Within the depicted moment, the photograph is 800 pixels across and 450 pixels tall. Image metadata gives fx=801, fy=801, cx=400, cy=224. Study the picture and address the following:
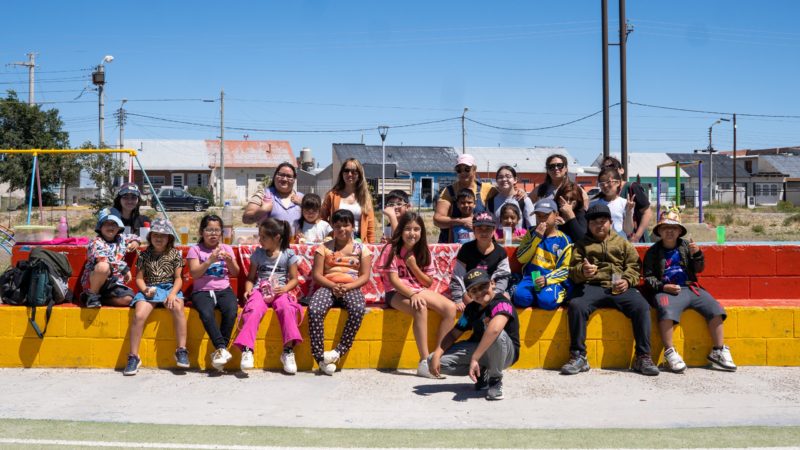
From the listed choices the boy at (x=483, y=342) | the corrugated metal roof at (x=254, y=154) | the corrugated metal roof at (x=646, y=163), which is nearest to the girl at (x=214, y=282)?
the boy at (x=483, y=342)

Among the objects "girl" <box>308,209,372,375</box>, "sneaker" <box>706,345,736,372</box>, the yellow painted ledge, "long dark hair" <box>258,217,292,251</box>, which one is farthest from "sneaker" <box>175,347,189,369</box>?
"sneaker" <box>706,345,736,372</box>

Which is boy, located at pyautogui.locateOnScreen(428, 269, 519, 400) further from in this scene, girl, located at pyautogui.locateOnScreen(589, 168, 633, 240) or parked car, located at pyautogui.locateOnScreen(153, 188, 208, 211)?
parked car, located at pyautogui.locateOnScreen(153, 188, 208, 211)

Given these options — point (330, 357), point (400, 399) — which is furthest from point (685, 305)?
point (330, 357)

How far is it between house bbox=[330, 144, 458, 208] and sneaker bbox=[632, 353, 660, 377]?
5637 cm

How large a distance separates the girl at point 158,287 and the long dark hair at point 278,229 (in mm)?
893

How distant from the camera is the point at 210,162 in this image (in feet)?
231

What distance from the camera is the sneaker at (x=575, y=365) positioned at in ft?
23.6

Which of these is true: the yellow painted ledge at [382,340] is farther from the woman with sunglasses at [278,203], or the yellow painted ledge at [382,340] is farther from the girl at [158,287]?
the woman with sunglasses at [278,203]

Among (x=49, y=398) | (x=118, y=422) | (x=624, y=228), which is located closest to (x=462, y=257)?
(x=624, y=228)

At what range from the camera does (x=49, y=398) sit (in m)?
6.43

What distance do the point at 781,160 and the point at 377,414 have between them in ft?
274

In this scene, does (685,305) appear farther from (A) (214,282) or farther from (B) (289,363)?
(A) (214,282)

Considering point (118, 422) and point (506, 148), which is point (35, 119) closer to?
point (506, 148)

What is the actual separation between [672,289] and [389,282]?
261 centimetres
